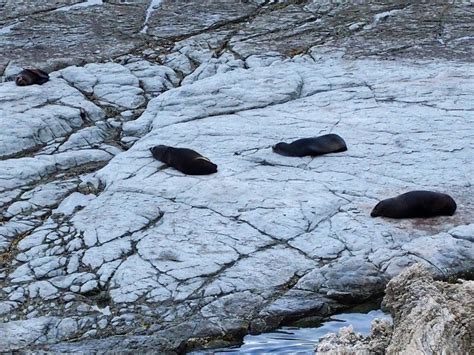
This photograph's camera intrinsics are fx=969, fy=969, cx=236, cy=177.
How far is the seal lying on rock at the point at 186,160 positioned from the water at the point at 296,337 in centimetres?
Result: 265

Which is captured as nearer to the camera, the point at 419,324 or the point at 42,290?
the point at 419,324


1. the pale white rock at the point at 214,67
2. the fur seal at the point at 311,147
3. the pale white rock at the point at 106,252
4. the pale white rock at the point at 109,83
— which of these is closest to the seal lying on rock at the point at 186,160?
the fur seal at the point at 311,147

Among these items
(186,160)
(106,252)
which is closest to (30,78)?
(186,160)

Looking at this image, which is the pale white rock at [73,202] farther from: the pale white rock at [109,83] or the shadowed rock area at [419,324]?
the shadowed rock area at [419,324]

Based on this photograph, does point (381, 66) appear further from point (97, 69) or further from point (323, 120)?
point (97, 69)

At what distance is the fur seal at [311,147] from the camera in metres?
10.2

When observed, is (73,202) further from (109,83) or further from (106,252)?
(109,83)

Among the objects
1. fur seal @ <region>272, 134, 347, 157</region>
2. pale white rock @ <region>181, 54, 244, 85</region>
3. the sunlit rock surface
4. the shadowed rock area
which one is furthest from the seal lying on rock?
the shadowed rock area

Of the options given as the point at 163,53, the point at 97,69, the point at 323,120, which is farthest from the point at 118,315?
the point at 163,53

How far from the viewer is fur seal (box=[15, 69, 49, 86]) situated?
41.7 feet

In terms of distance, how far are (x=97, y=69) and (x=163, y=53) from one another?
1.33m

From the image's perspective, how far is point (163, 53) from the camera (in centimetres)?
1473

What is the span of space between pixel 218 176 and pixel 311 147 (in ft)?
3.58

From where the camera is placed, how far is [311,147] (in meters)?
10.2
